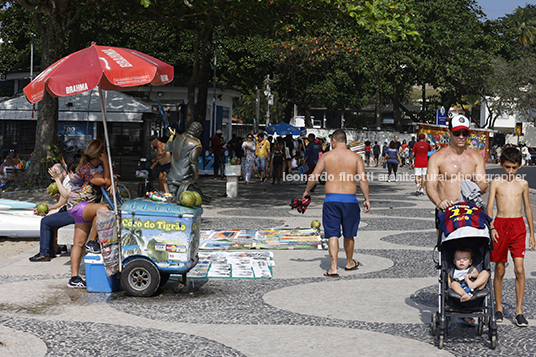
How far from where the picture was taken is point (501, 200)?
592 cm

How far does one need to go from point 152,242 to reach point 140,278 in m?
0.41

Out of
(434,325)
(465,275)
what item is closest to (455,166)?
(465,275)

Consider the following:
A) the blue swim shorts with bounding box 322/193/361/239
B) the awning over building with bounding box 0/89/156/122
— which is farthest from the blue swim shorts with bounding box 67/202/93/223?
the awning over building with bounding box 0/89/156/122

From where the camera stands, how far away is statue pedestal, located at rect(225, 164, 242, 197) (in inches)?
709

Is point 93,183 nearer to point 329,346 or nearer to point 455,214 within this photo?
point 329,346

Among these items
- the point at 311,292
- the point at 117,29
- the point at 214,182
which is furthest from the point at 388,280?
the point at 214,182

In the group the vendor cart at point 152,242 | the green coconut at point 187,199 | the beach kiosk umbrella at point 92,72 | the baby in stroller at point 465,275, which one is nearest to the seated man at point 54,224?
the beach kiosk umbrella at point 92,72

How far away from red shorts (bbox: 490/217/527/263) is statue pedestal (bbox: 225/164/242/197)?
1251 cm

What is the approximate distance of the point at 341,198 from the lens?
8180 mm

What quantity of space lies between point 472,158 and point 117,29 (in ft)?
51.8

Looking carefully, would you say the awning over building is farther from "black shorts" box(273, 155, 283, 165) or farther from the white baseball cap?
the white baseball cap

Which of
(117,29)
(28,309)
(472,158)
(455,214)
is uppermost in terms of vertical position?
(117,29)

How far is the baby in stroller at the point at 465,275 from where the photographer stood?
5.32m

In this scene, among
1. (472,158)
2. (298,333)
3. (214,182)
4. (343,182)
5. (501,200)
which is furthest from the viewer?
(214,182)
